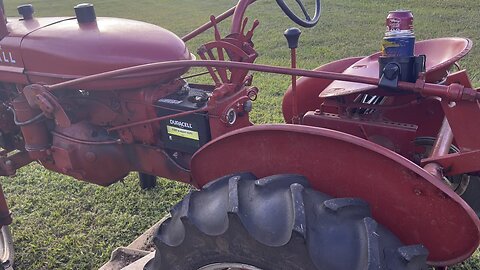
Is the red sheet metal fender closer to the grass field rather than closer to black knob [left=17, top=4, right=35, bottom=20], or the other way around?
the grass field

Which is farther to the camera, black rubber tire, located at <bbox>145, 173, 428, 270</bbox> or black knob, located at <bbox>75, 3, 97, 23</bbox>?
black knob, located at <bbox>75, 3, 97, 23</bbox>

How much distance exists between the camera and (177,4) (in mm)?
13805

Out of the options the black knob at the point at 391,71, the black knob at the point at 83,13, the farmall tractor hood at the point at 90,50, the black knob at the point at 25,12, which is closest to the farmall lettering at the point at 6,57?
the farmall tractor hood at the point at 90,50

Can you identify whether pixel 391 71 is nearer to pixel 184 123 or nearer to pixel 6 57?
pixel 184 123

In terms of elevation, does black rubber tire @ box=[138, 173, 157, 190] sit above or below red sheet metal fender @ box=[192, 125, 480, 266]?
below

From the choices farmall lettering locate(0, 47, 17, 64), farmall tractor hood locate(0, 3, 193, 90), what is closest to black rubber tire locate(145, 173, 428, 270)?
farmall tractor hood locate(0, 3, 193, 90)

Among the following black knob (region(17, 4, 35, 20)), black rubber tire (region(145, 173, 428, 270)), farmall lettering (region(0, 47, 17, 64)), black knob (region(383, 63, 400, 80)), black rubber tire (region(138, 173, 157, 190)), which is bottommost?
black rubber tire (region(138, 173, 157, 190))

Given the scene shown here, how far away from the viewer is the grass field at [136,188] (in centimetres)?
314

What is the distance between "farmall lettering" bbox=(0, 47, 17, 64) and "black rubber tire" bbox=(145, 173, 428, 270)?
135 cm

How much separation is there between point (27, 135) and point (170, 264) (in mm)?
1149

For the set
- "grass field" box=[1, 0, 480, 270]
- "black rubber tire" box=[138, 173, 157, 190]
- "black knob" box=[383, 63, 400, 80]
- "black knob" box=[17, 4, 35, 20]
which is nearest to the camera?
"black knob" box=[383, 63, 400, 80]

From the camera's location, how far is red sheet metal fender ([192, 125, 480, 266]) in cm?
156

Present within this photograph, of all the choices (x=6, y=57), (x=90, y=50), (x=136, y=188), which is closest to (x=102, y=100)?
(x=90, y=50)

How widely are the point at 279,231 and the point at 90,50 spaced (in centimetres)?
131
